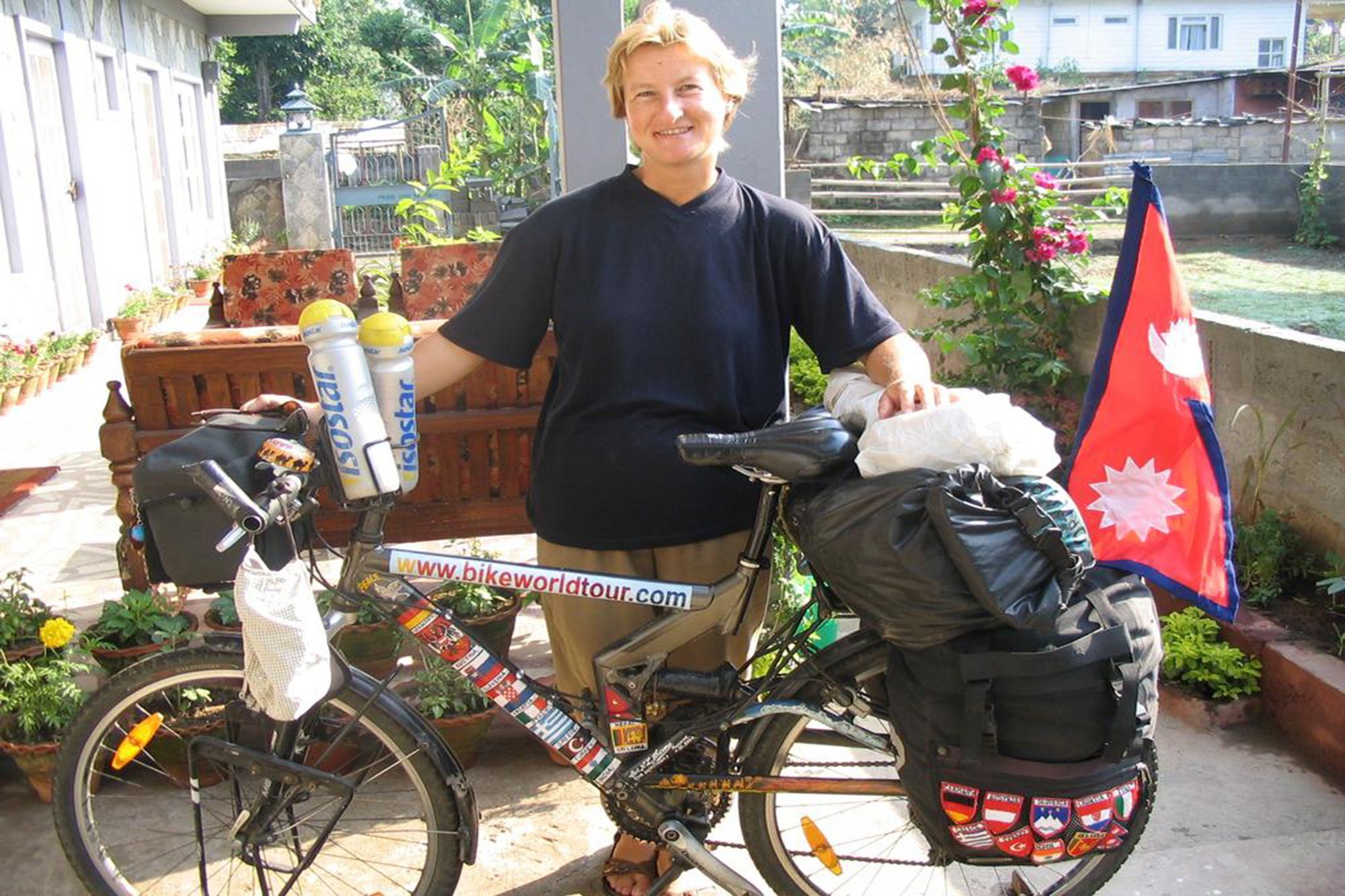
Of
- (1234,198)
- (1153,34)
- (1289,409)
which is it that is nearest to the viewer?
(1289,409)

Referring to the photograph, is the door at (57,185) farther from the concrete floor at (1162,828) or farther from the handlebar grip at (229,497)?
the handlebar grip at (229,497)

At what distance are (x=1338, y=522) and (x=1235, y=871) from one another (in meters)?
1.33

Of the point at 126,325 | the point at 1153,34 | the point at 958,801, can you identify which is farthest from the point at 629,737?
the point at 1153,34

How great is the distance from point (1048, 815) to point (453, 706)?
1.58 metres

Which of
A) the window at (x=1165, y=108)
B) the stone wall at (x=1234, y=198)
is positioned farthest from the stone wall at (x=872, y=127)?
A: the window at (x=1165, y=108)

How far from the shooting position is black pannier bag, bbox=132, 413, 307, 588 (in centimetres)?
197

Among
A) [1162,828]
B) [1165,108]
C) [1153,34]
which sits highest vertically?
[1153,34]

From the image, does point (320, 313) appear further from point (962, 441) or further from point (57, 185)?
point (57, 185)

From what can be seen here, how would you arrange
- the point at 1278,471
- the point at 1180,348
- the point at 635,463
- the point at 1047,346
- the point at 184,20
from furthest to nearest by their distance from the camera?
the point at 184,20 < the point at 1047,346 < the point at 1278,471 < the point at 1180,348 < the point at 635,463

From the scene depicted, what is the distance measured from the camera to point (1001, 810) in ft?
6.27

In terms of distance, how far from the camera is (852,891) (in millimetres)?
2568

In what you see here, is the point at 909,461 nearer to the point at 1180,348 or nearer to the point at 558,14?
the point at 1180,348

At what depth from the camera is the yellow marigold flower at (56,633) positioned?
2.95 m

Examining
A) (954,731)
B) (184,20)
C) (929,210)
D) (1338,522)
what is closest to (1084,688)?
(954,731)
